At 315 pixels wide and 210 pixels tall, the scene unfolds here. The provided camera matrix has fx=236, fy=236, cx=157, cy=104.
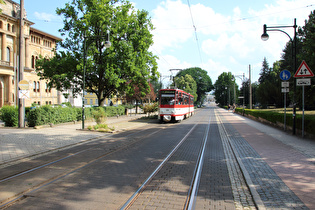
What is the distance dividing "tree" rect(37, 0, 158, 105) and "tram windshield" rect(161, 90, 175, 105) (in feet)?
15.3

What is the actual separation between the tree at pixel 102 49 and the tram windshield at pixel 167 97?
183 inches

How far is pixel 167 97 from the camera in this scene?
73.8ft

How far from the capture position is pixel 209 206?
4.14 metres

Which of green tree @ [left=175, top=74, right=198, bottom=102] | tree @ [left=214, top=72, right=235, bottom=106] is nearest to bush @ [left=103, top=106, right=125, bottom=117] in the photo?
green tree @ [left=175, top=74, right=198, bottom=102]

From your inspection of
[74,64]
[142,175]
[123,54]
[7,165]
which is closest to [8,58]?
[74,64]

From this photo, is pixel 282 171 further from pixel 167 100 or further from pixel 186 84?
pixel 186 84

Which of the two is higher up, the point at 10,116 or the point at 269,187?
the point at 10,116

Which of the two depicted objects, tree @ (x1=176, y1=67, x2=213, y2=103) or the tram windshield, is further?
tree @ (x1=176, y1=67, x2=213, y2=103)

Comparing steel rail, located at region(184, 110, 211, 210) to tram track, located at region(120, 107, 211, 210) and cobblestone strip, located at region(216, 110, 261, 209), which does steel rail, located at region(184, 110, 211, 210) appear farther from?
cobblestone strip, located at region(216, 110, 261, 209)

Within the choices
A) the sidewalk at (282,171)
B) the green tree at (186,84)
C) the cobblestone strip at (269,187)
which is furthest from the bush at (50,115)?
the green tree at (186,84)

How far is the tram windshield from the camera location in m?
22.4

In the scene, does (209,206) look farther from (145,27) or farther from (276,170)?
(145,27)

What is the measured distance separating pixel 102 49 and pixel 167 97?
34.2 feet

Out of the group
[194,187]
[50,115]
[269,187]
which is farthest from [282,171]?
[50,115]
